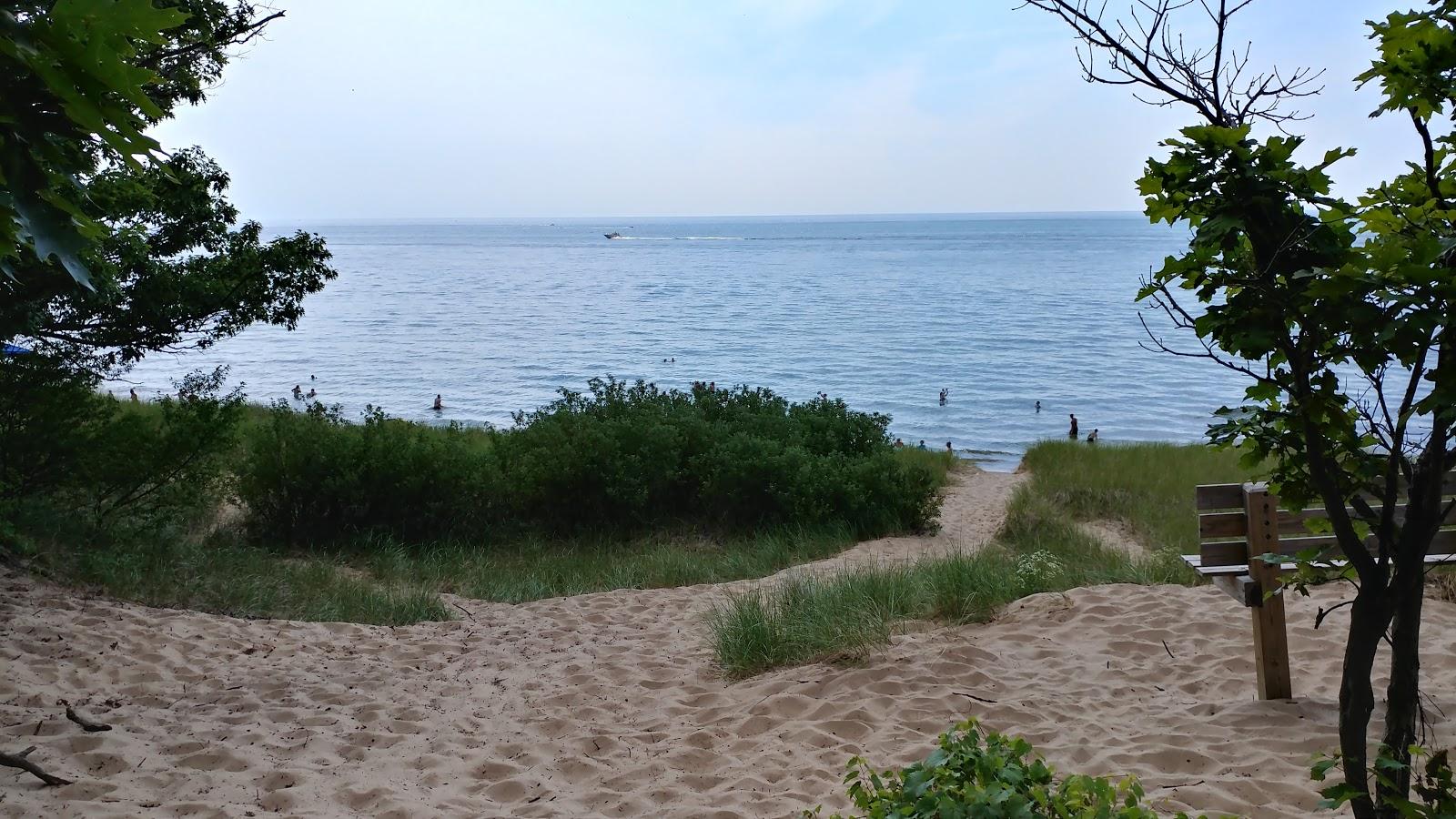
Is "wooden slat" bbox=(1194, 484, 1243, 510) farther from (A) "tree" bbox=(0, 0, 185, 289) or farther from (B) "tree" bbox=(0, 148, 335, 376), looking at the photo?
(B) "tree" bbox=(0, 148, 335, 376)

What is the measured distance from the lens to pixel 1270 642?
501 centimetres

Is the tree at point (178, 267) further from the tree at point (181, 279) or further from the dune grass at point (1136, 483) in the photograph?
the dune grass at point (1136, 483)

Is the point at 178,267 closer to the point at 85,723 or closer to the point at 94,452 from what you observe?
the point at 94,452

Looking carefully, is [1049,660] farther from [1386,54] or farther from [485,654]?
[1386,54]

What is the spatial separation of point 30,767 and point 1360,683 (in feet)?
16.0

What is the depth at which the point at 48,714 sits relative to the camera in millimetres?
5035

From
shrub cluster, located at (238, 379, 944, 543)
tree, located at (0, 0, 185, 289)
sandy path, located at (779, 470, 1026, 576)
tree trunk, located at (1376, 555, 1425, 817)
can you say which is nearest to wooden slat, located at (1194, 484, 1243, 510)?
tree trunk, located at (1376, 555, 1425, 817)

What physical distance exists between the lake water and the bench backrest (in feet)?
48.1

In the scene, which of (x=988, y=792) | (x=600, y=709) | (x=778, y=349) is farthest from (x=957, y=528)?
(x=778, y=349)

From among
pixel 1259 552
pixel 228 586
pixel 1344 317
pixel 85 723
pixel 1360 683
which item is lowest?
pixel 228 586

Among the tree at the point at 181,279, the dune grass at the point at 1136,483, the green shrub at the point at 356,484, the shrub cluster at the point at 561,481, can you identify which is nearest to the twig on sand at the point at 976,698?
the dune grass at the point at 1136,483

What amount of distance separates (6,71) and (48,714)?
420cm

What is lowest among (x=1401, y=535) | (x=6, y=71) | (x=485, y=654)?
(x=485, y=654)

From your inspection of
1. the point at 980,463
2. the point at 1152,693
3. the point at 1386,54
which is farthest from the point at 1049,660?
the point at 980,463
